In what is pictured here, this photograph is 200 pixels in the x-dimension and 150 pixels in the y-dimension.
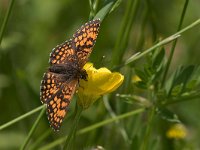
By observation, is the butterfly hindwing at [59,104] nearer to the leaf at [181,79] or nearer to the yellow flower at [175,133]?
the leaf at [181,79]

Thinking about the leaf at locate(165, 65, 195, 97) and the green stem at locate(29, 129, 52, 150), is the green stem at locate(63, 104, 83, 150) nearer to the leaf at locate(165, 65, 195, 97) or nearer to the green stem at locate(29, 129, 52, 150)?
the leaf at locate(165, 65, 195, 97)

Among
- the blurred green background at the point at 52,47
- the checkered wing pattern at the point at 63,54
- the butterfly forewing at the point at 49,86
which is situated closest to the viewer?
the butterfly forewing at the point at 49,86

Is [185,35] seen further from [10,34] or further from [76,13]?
[10,34]

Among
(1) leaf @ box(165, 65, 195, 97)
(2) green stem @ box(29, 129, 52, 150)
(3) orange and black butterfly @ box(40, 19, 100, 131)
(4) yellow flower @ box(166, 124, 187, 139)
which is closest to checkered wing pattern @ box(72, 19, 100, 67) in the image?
(3) orange and black butterfly @ box(40, 19, 100, 131)

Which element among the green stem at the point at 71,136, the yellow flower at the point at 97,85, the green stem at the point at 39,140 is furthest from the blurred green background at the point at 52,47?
the green stem at the point at 71,136

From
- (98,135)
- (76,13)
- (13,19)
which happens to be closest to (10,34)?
(13,19)
